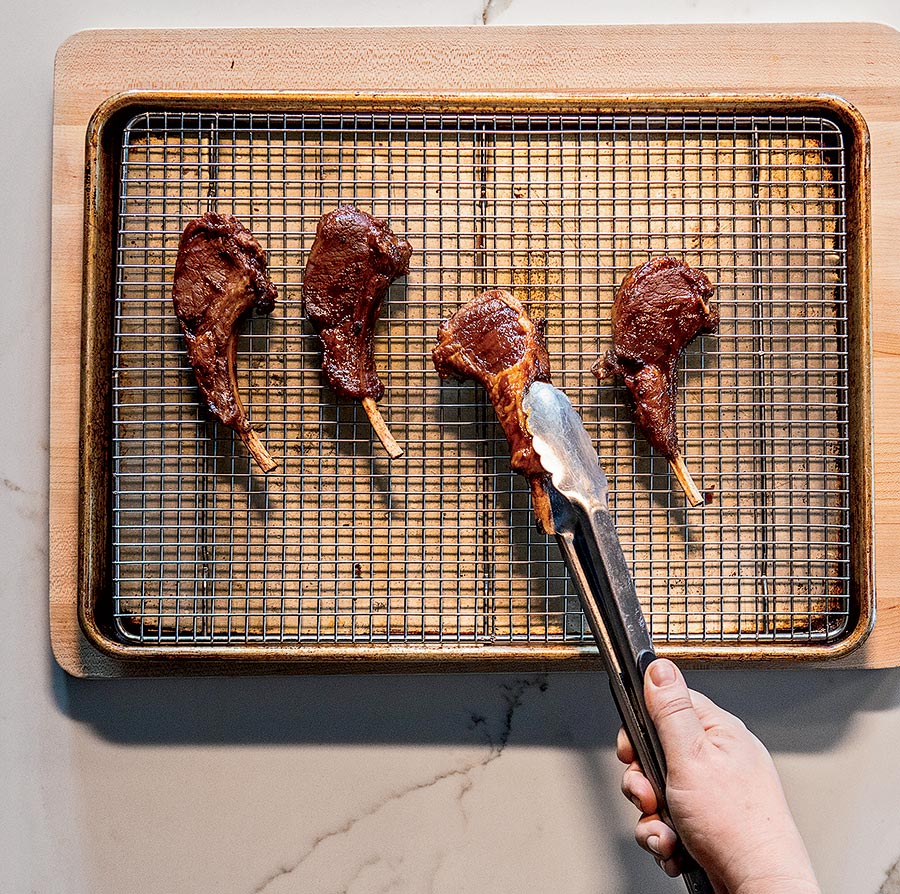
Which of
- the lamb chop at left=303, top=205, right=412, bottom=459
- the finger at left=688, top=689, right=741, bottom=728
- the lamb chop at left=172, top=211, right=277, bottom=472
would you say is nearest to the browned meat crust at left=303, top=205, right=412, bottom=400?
the lamb chop at left=303, top=205, right=412, bottom=459

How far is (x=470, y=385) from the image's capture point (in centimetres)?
157

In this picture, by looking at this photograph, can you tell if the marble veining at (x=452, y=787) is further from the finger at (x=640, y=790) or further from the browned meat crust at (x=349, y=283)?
the browned meat crust at (x=349, y=283)

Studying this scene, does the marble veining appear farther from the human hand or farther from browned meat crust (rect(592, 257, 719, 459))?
browned meat crust (rect(592, 257, 719, 459))

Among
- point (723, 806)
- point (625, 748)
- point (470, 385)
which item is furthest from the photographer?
point (470, 385)

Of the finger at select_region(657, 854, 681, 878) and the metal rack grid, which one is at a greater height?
the metal rack grid

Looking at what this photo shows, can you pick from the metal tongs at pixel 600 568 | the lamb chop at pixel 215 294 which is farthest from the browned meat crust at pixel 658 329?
the lamb chop at pixel 215 294

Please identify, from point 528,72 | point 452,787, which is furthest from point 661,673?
point 528,72

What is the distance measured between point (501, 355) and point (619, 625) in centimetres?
48

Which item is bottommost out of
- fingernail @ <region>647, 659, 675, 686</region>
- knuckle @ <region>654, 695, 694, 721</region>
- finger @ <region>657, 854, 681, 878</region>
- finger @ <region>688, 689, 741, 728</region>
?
finger @ <region>657, 854, 681, 878</region>

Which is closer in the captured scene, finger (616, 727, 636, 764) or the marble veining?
finger (616, 727, 636, 764)

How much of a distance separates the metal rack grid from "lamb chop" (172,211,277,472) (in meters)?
0.07

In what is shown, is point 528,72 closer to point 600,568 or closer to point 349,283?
point 349,283

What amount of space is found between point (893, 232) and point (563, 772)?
117 cm

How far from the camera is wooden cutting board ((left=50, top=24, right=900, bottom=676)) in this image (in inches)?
62.0
